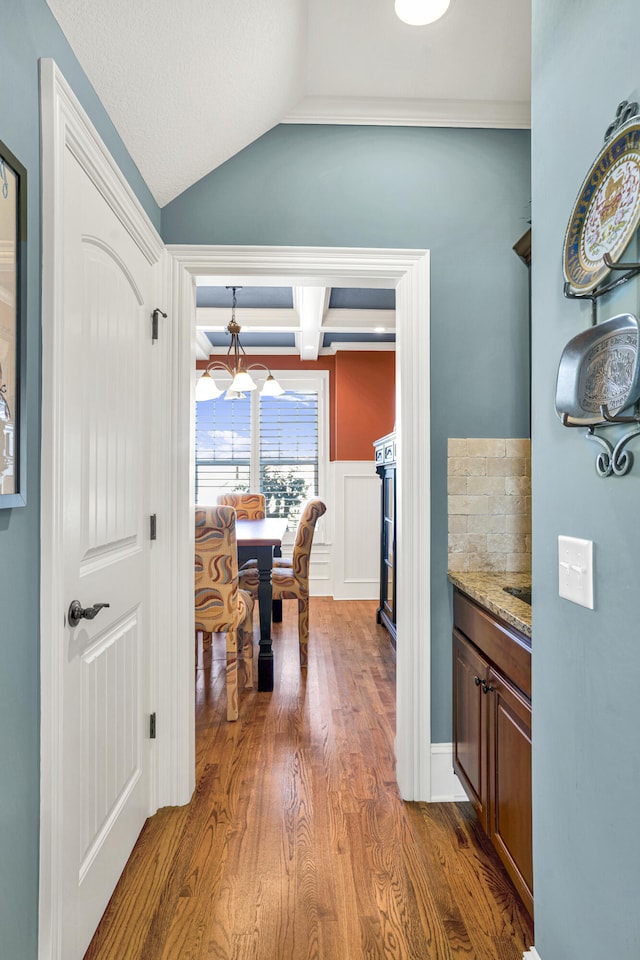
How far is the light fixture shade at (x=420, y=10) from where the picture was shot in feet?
5.51

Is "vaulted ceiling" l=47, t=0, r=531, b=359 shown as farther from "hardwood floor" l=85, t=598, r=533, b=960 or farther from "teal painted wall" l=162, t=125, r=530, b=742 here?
"hardwood floor" l=85, t=598, r=533, b=960

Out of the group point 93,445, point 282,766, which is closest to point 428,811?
point 282,766

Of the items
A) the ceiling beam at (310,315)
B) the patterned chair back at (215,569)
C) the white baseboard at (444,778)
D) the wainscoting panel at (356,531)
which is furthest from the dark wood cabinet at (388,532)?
the white baseboard at (444,778)

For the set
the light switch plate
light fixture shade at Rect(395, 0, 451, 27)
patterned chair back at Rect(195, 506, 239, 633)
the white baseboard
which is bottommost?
the white baseboard

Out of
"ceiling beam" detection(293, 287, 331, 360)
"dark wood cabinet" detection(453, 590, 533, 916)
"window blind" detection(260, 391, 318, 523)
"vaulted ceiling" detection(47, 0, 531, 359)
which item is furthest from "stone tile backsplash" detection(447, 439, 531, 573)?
"window blind" detection(260, 391, 318, 523)

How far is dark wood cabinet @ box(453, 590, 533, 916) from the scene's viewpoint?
1478 mm

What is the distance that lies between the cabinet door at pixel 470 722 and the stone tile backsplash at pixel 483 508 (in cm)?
33

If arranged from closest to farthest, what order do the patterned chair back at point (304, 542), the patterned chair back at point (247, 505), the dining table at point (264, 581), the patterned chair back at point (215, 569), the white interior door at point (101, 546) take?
the white interior door at point (101, 546)
the patterned chair back at point (215, 569)
the dining table at point (264, 581)
the patterned chair back at point (304, 542)
the patterned chair back at point (247, 505)

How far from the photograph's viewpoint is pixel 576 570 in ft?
3.50

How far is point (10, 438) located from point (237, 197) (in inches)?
61.9

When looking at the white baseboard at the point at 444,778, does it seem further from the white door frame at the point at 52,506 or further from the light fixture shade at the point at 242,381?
the light fixture shade at the point at 242,381

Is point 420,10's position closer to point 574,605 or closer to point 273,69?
point 273,69

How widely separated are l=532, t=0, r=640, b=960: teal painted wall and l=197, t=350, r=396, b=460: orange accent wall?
176 inches

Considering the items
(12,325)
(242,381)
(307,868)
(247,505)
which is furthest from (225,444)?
(12,325)
